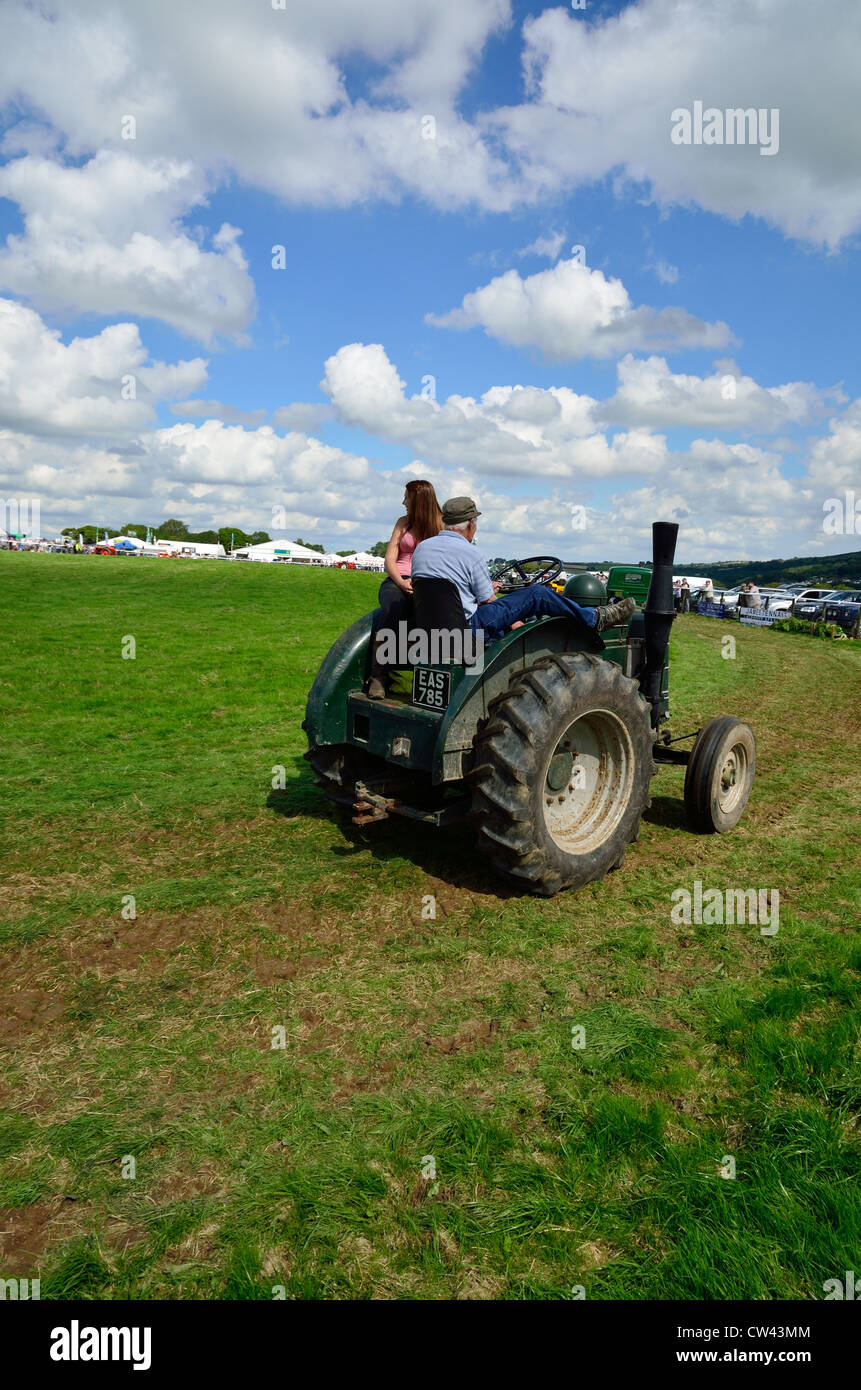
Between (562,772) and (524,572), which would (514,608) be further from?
(524,572)

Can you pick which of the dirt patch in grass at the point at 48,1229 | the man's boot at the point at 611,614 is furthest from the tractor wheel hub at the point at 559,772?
the dirt patch in grass at the point at 48,1229

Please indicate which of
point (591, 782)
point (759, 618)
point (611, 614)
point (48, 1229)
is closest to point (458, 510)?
point (611, 614)

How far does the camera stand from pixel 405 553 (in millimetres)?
5312

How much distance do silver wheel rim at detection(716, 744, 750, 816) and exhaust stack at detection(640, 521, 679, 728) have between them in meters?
0.72

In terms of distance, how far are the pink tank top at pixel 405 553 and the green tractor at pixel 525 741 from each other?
0.44m

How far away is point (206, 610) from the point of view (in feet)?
74.3

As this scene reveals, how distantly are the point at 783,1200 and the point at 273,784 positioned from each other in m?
5.41

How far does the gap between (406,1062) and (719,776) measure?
141 inches

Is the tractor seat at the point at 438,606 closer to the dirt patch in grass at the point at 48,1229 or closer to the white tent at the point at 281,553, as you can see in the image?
the dirt patch in grass at the point at 48,1229

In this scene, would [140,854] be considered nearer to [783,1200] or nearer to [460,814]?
[460,814]

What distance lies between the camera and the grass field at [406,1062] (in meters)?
2.20

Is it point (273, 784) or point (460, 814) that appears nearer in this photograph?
point (460, 814)

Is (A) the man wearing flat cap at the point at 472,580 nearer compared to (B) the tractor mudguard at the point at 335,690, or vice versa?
(A) the man wearing flat cap at the point at 472,580
